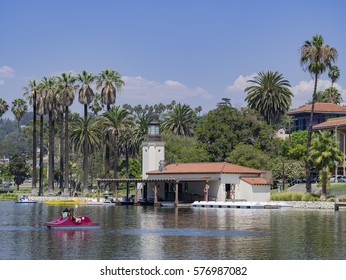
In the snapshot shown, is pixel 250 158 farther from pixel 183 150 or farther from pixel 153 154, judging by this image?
pixel 153 154

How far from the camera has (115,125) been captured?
141125 mm

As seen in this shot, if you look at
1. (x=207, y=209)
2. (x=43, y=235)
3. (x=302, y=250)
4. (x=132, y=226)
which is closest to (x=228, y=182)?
(x=207, y=209)

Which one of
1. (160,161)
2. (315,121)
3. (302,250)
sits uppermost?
(315,121)

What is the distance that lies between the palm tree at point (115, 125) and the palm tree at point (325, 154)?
49.4m

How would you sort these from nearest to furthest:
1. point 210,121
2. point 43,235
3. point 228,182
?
1. point 43,235
2. point 228,182
3. point 210,121

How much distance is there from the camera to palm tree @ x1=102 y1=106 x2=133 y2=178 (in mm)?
141000

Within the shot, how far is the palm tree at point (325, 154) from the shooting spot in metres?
99.6

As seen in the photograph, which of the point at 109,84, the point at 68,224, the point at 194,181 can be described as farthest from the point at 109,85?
the point at 68,224

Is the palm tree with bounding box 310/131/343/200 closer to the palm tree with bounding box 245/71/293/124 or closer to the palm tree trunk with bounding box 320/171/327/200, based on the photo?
the palm tree trunk with bounding box 320/171/327/200

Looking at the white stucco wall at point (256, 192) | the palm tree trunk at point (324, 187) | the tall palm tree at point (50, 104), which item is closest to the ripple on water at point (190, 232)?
the palm tree trunk at point (324, 187)

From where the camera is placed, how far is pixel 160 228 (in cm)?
6844

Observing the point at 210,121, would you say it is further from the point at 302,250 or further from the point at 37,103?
the point at 302,250

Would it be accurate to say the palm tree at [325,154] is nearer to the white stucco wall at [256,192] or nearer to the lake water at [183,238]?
the white stucco wall at [256,192]

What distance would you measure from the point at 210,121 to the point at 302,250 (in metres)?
82.1
